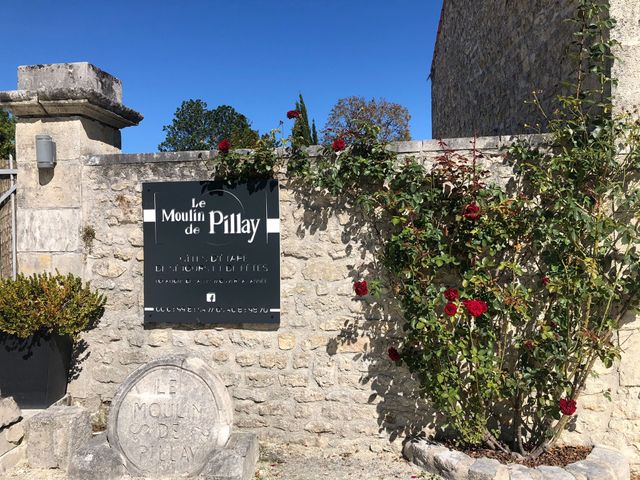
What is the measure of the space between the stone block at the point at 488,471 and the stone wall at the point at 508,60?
273 cm

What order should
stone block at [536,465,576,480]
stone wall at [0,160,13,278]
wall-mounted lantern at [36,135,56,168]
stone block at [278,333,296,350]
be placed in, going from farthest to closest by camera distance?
stone wall at [0,160,13,278] < wall-mounted lantern at [36,135,56,168] < stone block at [278,333,296,350] < stone block at [536,465,576,480]

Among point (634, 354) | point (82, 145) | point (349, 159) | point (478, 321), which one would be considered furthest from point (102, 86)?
point (634, 354)

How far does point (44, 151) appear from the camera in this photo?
13.0 feet

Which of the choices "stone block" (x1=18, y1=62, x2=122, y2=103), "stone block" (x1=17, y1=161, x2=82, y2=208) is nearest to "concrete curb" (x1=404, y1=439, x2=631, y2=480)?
"stone block" (x1=17, y1=161, x2=82, y2=208)

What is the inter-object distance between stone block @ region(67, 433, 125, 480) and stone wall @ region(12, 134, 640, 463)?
2.66ft

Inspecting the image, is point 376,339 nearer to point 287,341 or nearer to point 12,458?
point 287,341

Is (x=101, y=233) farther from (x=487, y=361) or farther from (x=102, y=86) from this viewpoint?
(x=487, y=361)

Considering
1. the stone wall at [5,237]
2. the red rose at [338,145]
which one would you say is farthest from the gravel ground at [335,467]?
the stone wall at [5,237]

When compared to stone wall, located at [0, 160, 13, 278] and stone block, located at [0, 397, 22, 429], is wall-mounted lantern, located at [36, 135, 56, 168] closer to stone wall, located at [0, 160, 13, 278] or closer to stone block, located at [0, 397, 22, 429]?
stone wall, located at [0, 160, 13, 278]

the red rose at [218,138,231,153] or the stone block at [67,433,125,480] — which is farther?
the red rose at [218,138,231,153]

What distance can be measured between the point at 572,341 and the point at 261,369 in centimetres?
243

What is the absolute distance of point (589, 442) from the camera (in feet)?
11.5

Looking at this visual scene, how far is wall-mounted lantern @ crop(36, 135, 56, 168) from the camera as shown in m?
3.95

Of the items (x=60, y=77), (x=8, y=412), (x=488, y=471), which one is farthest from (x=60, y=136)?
(x=488, y=471)
